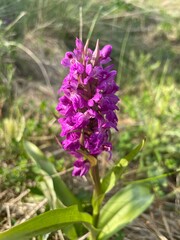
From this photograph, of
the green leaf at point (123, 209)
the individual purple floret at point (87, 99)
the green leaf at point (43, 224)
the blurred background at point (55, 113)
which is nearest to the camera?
the green leaf at point (43, 224)

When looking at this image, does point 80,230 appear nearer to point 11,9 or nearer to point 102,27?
point 11,9

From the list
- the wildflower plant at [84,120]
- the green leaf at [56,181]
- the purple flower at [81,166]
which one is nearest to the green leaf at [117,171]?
the wildflower plant at [84,120]

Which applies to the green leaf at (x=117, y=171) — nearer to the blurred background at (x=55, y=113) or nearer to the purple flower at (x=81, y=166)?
the purple flower at (x=81, y=166)

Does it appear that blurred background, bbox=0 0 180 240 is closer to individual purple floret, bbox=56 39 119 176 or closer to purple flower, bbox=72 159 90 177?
purple flower, bbox=72 159 90 177

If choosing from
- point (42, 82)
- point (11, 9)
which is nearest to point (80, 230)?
point (42, 82)

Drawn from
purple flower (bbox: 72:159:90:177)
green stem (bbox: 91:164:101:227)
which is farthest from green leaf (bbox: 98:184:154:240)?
purple flower (bbox: 72:159:90:177)

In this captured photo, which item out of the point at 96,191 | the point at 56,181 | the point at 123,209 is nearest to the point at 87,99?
the point at 96,191
